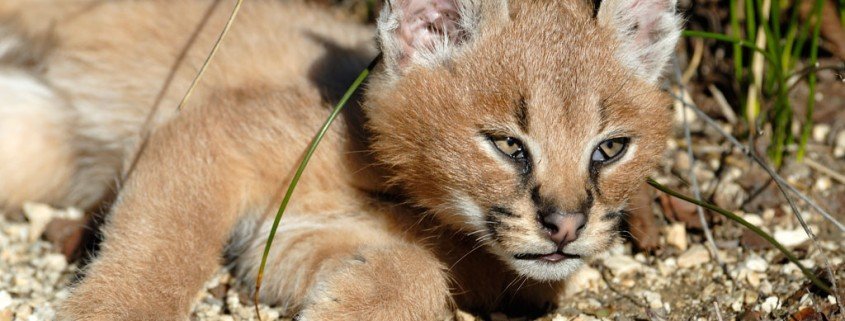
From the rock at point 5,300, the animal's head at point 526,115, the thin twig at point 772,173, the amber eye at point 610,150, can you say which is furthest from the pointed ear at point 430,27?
the rock at point 5,300

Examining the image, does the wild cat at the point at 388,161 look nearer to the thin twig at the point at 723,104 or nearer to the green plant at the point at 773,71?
the green plant at the point at 773,71

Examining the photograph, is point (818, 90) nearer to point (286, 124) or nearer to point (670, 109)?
point (670, 109)

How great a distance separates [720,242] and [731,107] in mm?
1271

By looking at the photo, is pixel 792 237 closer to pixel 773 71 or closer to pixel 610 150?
pixel 773 71

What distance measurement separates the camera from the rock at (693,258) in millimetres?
4324

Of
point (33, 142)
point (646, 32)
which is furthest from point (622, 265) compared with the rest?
point (33, 142)

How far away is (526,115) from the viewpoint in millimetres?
3314

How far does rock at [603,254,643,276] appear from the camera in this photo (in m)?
4.27

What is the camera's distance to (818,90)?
18.1 feet

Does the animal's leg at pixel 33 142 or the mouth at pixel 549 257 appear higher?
the mouth at pixel 549 257

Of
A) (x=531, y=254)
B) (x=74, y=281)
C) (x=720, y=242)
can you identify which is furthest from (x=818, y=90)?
(x=74, y=281)

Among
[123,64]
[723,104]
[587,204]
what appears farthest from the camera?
[723,104]

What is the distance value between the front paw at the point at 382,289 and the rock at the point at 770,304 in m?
1.28

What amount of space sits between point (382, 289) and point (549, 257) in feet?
2.12
